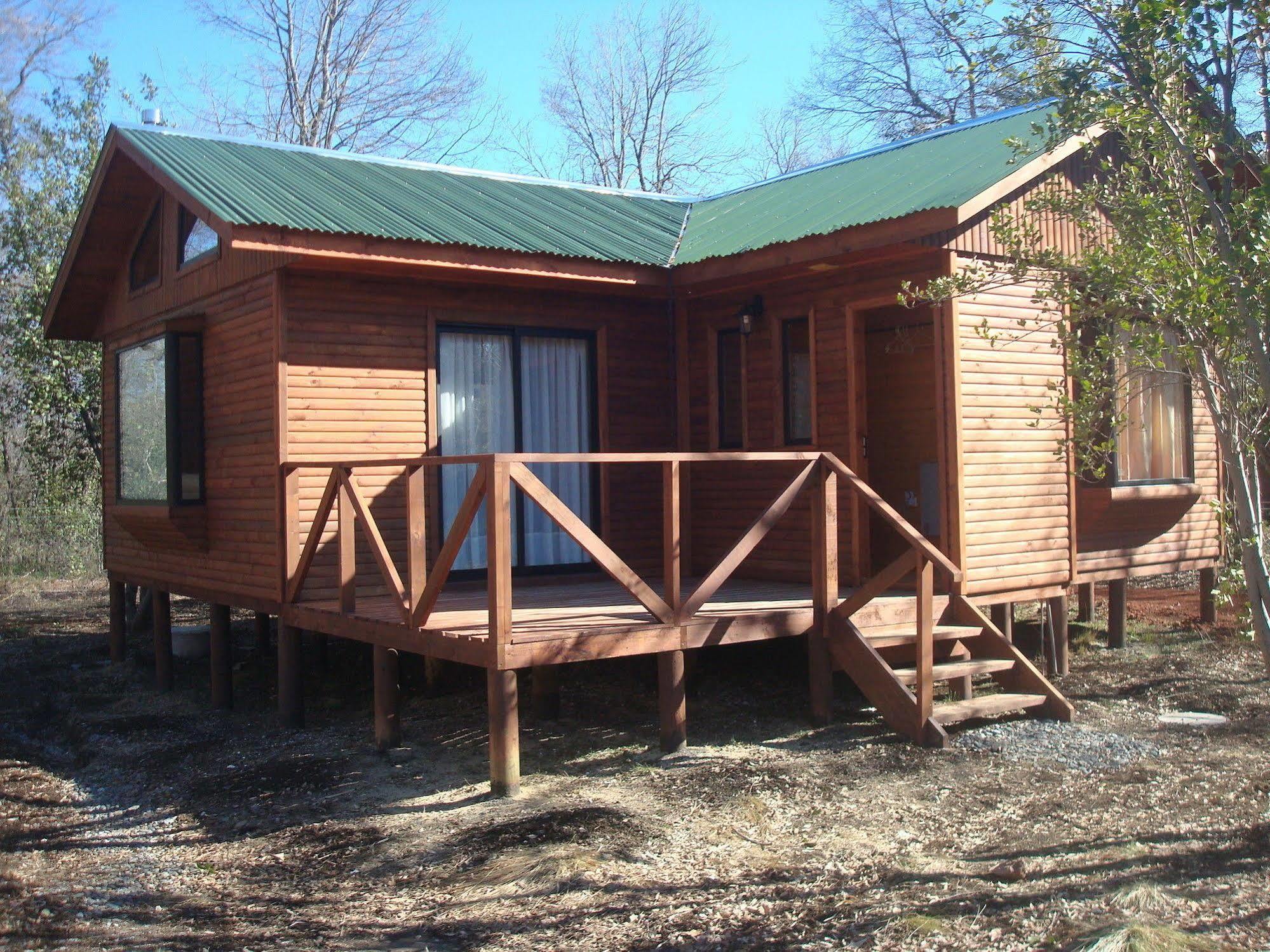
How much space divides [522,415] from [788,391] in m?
2.08

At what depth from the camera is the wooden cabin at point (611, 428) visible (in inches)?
299

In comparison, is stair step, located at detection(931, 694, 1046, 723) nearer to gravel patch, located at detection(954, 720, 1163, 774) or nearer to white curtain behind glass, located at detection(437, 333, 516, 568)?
gravel patch, located at detection(954, 720, 1163, 774)

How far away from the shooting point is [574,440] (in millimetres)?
10125

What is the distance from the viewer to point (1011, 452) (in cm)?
883

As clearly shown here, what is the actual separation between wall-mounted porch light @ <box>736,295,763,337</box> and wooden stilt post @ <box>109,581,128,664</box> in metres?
7.29

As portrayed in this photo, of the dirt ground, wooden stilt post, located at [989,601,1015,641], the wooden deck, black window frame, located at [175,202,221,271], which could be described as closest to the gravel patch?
the dirt ground

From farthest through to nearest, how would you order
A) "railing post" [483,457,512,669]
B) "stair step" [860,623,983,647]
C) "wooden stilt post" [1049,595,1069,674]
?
"wooden stilt post" [1049,595,1069,674], "stair step" [860,623,983,647], "railing post" [483,457,512,669]

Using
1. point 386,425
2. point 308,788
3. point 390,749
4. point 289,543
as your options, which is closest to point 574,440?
point 386,425

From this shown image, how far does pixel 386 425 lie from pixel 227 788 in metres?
2.85

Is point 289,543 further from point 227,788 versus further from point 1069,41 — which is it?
point 1069,41

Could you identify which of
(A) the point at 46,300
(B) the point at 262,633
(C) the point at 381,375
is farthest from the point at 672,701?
(A) the point at 46,300

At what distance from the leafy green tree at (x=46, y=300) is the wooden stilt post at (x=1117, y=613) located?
41.6 feet

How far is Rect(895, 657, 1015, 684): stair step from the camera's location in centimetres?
746

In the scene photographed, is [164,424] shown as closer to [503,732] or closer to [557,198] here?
[557,198]
